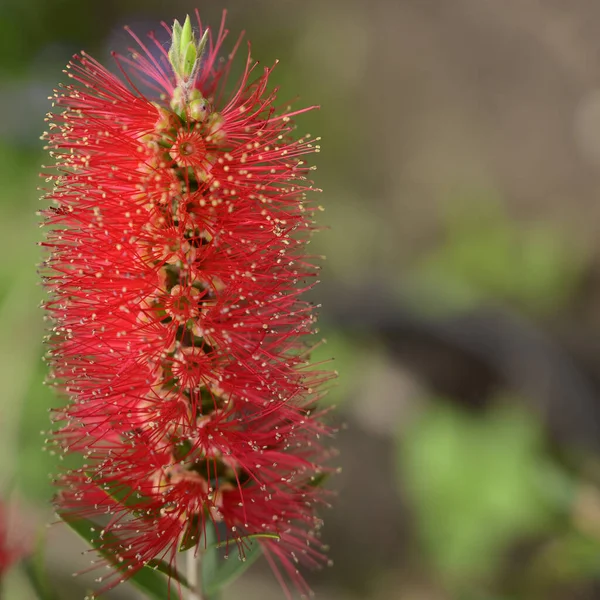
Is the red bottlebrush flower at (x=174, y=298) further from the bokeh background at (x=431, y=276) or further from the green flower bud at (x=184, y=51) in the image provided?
the bokeh background at (x=431, y=276)

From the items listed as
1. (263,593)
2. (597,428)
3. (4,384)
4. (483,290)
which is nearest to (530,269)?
(483,290)

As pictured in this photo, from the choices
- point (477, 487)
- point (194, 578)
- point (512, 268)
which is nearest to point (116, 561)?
point (194, 578)

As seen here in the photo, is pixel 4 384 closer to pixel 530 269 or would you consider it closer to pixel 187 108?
pixel 187 108

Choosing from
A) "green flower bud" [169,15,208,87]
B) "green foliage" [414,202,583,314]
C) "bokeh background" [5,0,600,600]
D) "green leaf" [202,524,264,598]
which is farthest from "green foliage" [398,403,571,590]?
"green flower bud" [169,15,208,87]

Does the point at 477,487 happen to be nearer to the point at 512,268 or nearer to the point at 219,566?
the point at 512,268

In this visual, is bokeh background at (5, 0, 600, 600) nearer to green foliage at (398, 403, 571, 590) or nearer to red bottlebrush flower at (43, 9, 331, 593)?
green foliage at (398, 403, 571, 590)
